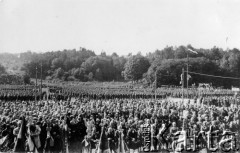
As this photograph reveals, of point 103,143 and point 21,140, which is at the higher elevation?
point 21,140

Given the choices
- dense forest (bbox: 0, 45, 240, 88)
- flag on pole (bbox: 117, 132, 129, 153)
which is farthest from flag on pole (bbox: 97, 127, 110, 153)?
dense forest (bbox: 0, 45, 240, 88)

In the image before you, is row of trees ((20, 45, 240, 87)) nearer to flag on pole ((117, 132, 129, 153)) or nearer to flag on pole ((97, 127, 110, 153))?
flag on pole ((117, 132, 129, 153))

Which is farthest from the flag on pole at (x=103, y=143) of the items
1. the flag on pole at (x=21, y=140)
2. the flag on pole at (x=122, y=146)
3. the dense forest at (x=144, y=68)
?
the dense forest at (x=144, y=68)

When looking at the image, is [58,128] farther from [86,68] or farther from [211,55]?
[211,55]

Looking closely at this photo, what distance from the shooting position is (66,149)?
13328mm

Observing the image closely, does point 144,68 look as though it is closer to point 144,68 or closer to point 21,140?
point 144,68

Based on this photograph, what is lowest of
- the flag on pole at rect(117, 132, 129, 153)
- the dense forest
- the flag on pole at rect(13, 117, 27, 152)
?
the flag on pole at rect(117, 132, 129, 153)

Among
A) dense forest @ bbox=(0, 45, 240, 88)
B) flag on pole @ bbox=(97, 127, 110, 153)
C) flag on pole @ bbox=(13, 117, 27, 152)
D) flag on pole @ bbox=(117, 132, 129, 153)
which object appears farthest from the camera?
dense forest @ bbox=(0, 45, 240, 88)

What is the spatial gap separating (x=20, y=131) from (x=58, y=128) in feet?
5.45

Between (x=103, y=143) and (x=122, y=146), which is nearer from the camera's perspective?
(x=103, y=143)

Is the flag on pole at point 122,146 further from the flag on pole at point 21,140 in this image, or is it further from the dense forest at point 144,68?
the dense forest at point 144,68

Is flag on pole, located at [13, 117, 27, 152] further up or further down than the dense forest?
further down

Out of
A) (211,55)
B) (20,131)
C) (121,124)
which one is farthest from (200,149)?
(211,55)

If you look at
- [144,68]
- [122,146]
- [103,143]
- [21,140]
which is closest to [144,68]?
[144,68]
